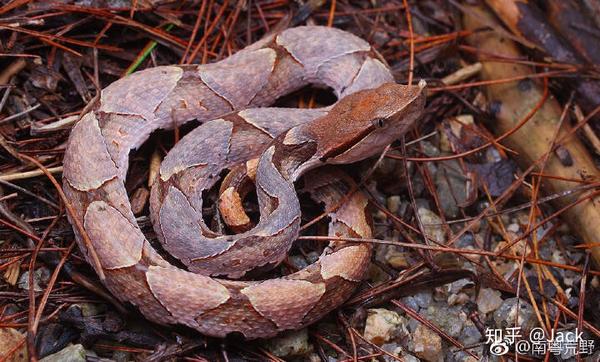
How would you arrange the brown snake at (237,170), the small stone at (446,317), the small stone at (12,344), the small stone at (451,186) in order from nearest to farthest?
the small stone at (12,344)
the brown snake at (237,170)
the small stone at (446,317)
the small stone at (451,186)

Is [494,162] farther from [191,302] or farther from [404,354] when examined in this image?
[191,302]

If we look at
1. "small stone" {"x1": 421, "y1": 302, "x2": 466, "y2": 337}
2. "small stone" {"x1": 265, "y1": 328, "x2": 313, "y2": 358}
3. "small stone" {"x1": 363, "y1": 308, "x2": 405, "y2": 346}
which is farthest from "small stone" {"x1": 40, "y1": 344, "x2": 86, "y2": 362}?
"small stone" {"x1": 421, "y1": 302, "x2": 466, "y2": 337}

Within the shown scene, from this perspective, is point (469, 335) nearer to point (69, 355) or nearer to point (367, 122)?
point (367, 122)

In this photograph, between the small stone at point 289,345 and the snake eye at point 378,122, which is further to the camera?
the snake eye at point 378,122

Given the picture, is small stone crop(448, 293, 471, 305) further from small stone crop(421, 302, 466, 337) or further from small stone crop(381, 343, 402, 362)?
small stone crop(381, 343, 402, 362)

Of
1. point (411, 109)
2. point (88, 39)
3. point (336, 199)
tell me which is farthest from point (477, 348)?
point (88, 39)

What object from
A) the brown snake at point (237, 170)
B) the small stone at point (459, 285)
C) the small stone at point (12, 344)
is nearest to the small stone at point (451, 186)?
the small stone at point (459, 285)

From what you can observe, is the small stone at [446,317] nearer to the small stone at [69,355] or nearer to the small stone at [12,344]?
the small stone at [69,355]

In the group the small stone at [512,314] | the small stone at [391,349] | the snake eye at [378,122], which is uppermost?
the snake eye at [378,122]
